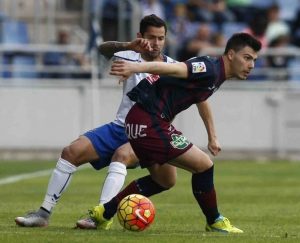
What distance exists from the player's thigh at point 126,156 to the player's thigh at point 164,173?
36 cm

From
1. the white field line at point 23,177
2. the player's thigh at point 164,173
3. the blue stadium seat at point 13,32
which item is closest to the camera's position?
the player's thigh at point 164,173

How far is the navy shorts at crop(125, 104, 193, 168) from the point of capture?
1039cm

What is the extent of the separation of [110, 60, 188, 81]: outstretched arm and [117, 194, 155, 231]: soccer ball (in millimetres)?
1269

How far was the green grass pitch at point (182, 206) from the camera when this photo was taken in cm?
1023

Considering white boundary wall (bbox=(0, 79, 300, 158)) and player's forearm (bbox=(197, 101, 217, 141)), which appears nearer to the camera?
player's forearm (bbox=(197, 101, 217, 141))

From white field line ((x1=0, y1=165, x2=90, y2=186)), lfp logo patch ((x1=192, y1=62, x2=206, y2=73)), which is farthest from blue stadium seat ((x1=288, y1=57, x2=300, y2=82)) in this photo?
lfp logo patch ((x1=192, y1=62, x2=206, y2=73))

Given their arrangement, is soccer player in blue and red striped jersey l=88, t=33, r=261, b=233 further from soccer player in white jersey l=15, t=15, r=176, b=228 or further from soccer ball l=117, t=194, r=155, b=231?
soccer player in white jersey l=15, t=15, r=176, b=228

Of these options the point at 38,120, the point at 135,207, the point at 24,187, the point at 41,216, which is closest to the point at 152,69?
the point at 135,207

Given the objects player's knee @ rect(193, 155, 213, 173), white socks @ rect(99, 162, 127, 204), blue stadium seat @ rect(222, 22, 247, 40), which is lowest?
blue stadium seat @ rect(222, 22, 247, 40)

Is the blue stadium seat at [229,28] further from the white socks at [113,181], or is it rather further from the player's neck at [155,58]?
the white socks at [113,181]

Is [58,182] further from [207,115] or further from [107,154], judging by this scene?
[207,115]

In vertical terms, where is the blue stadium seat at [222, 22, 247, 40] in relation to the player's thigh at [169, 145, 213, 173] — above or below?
below

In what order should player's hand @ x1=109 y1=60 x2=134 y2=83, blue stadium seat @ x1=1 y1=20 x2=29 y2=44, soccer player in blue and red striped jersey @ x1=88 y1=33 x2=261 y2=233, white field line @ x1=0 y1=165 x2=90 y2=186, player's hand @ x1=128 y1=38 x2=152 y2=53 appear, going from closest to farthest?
player's hand @ x1=109 y1=60 x2=134 y2=83 < soccer player in blue and red striped jersey @ x1=88 y1=33 x2=261 y2=233 < player's hand @ x1=128 y1=38 x2=152 y2=53 < white field line @ x1=0 y1=165 x2=90 y2=186 < blue stadium seat @ x1=1 y1=20 x2=29 y2=44

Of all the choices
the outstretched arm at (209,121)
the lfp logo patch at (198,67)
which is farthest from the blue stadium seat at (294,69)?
the lfp logo patch at (198,67)
